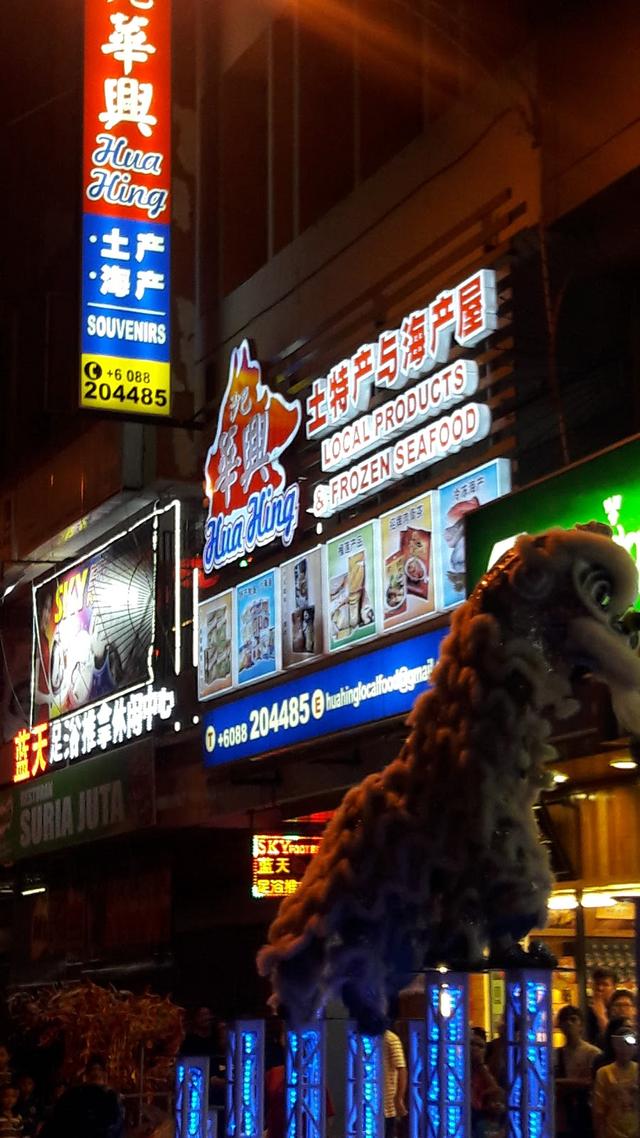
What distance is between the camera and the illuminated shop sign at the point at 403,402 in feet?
46.4

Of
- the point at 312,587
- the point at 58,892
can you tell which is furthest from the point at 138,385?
the point at 58,892

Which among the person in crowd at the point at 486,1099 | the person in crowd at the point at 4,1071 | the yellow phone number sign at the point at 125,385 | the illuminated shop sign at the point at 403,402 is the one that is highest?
the yellow phone number sign at the point at 125,385

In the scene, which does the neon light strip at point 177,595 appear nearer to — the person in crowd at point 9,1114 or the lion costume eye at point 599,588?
the person in crowd at point 9,1114

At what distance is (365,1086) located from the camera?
418cm

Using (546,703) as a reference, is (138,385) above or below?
above

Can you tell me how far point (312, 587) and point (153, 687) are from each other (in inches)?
186

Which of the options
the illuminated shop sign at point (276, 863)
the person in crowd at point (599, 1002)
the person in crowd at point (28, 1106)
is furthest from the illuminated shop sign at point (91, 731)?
the person in crowd at point (599, 1002)

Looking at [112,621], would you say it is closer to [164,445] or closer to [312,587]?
[164,445]

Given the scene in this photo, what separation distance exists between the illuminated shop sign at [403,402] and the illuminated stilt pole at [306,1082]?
10.2m

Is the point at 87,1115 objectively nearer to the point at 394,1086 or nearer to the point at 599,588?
the point at 599,588

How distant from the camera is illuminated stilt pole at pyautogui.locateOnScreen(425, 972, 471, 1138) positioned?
3635mm

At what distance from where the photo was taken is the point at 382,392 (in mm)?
15484

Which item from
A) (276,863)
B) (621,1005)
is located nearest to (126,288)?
(276,863)

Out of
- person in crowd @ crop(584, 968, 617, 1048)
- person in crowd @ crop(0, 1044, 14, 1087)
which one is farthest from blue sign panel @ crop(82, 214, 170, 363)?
person in crowd @ crop(584, 968, 617, 1048)
